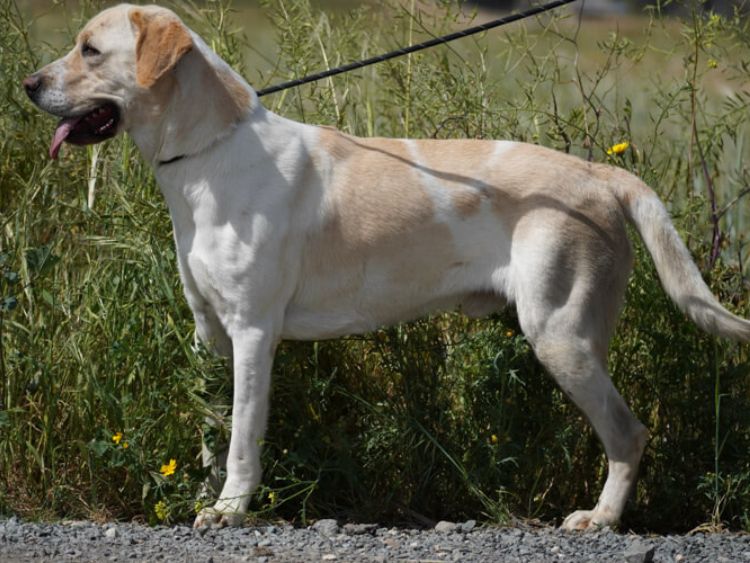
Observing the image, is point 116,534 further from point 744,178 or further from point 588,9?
point 588,9

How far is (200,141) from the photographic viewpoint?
4699mm

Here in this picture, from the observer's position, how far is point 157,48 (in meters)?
4.54

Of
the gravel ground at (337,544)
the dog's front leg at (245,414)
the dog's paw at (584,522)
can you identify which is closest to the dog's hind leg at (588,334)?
the dog's paw at (584,522)

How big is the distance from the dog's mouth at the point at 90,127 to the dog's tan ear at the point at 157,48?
206 millimetres

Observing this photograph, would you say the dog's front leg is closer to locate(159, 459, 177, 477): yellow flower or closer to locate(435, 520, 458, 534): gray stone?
locate(159, 459, 177, 477): yellow flower

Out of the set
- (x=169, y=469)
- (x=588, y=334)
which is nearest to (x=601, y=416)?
(x=588, y=334)

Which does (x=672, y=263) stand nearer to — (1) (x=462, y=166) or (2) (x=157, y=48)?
(1) (x=462, y=166)

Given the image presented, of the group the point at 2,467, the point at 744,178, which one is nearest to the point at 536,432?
the point at 744,178

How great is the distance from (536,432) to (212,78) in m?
1.95

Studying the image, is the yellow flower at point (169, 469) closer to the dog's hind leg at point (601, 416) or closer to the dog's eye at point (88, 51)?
the dog's hind leg at point (601, 416)

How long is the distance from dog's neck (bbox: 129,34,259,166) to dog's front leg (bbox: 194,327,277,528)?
30.2 inches

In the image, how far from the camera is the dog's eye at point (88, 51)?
467 cm

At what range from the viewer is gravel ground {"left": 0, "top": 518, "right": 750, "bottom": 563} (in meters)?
4.18

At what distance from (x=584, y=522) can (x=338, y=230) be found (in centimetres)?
147
